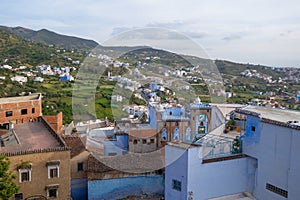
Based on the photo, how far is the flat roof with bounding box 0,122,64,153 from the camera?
28.5 feet

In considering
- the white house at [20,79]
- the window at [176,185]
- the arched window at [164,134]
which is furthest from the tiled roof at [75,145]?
the white house at [20,79]

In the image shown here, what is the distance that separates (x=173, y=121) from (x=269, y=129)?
4.02 meters

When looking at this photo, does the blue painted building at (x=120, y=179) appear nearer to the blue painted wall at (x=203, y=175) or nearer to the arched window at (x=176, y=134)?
the arched window at (x=176, y=134)

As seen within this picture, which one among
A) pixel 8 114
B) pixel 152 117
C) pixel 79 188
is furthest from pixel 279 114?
pixel 8 114

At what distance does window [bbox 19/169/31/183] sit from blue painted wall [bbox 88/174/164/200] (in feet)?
6.23

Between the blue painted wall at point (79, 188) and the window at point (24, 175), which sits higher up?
the window at point (24, 175)

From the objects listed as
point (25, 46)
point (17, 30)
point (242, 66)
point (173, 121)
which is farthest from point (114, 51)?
point (17, 30)

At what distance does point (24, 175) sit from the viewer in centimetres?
820

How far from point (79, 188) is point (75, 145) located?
1487mm

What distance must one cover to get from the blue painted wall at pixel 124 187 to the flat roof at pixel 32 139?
171 centimetres

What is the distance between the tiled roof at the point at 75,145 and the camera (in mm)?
10656

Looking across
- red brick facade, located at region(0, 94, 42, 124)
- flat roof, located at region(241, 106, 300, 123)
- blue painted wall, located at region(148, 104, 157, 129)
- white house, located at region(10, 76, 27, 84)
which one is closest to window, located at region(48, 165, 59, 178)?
blue painted wall, located at region(148, 104, 157, 129)

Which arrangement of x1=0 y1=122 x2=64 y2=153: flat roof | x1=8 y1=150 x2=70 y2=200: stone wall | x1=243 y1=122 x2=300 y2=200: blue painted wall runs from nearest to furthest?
1. x1=243 y1=122 x2=300 y2=200: blue painted wall
2. x1=8 y1=150 x2=70 y2=200: stone wall
3. x1=0 y1=122 x2=64 y2=153: flat roof

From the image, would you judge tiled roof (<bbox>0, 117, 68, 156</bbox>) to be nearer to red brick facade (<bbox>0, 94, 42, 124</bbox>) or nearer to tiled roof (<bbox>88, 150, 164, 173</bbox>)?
tiled roof (<bbox>88, 150, 164, 173</bbox>)
